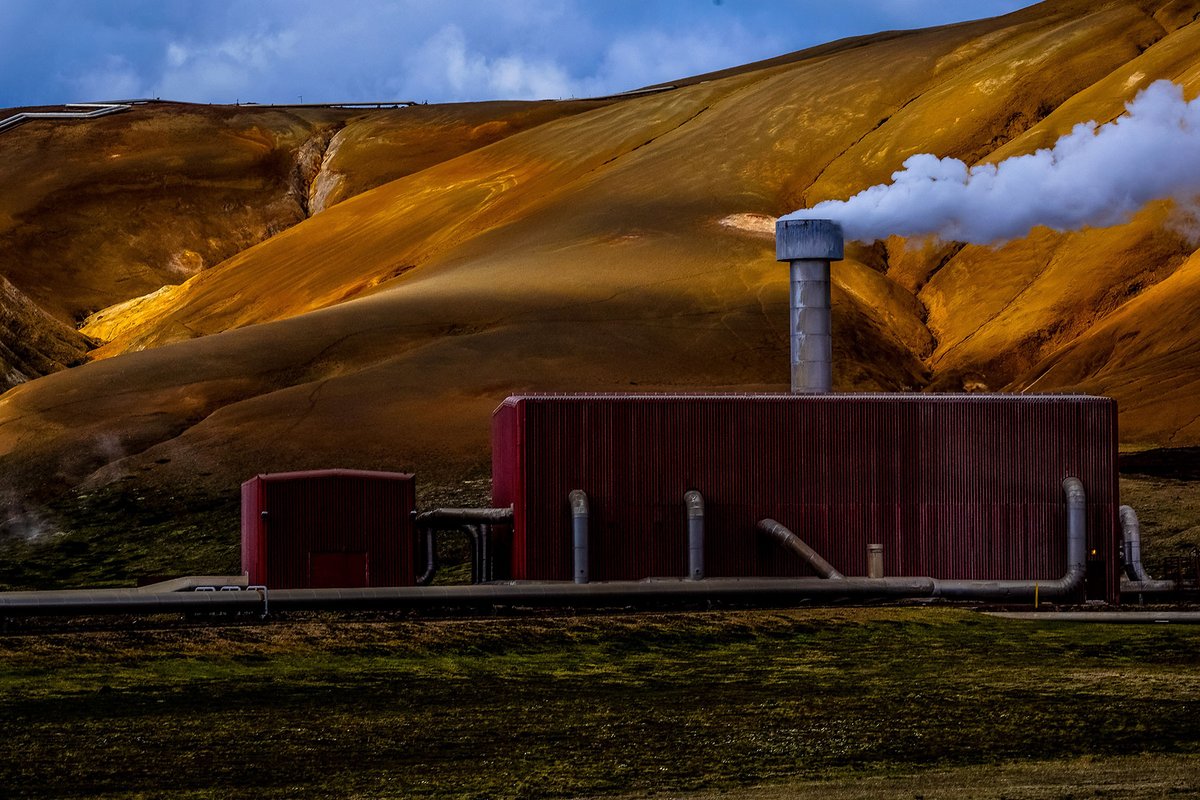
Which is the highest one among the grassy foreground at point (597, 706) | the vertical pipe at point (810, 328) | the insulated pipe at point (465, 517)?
the vertical pipe at point (810, 328)

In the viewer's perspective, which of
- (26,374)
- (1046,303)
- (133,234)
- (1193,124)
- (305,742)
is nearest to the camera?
(305,742)

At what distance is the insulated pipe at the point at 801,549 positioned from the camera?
39.8 m

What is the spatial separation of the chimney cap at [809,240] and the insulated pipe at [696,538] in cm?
824

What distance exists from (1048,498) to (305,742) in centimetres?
2184

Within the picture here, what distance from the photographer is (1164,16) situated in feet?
372

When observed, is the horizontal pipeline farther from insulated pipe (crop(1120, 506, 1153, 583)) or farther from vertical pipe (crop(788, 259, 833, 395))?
insulated pipe (crop(1120, 506, 1153, 583))

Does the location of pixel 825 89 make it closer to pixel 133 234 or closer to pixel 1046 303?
pixel 1046 303

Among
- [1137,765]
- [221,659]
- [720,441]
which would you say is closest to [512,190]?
[720,441]

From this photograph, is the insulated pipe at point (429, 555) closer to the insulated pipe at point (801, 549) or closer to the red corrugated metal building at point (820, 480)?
the red corrugated metal building at point (820, 480)

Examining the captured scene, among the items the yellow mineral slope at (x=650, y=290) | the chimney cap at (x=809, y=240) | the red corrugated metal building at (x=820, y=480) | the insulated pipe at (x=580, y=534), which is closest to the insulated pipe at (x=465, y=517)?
the red corrugated metal building at (x=820, y=480)

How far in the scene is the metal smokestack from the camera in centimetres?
4522

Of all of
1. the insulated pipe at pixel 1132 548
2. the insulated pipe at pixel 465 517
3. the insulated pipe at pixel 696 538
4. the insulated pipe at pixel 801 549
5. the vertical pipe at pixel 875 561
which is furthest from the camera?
the insulated pipe at pixel 1132 548

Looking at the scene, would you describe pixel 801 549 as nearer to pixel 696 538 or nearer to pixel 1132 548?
pixel 696 538

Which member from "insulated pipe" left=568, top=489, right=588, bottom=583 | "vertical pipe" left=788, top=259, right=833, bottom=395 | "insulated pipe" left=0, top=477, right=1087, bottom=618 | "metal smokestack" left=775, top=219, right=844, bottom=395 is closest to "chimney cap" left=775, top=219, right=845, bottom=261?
"metal smokestack" left=775, top=219, right=844, bottom=395
